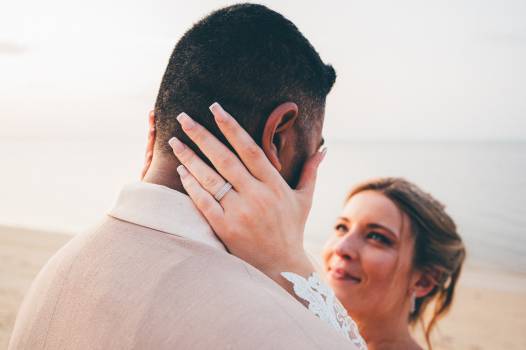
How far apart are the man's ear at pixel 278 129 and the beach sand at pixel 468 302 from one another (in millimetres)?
6802

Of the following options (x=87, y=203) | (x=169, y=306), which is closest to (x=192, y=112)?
(x=169, y=306)

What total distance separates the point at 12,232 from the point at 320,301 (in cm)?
1964

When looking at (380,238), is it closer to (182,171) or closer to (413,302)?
(413,302)

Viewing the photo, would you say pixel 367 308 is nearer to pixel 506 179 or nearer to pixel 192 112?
pixel 192 112

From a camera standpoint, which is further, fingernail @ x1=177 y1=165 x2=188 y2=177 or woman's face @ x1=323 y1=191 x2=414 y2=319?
woman's face @ x1=323 y1=191 x2=414 y2=319

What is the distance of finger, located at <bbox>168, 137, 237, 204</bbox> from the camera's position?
144 cm

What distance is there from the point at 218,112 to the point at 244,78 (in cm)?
14

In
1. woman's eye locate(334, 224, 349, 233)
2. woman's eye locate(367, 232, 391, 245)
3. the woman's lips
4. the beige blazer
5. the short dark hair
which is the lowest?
the woman's lips

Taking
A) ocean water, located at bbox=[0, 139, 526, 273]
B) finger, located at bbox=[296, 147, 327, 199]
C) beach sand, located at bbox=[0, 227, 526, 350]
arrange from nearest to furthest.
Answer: finger, located at bbox=[296, 147, 327, 199] < beach sand, located at bbox=[0, 227, 526, 350] < ocean water, located at bbox=[0, 139, 526, 273]

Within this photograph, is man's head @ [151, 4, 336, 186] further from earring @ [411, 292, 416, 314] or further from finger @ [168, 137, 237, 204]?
earring @ [411, 292, 416, 314]

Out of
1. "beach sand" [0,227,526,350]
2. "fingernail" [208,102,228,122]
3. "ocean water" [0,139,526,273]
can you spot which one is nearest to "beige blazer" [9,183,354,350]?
"fingernail" [208,102,228,122]

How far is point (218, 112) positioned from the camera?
4.66 feet

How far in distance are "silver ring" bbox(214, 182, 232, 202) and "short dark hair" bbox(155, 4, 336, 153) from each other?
16 cm

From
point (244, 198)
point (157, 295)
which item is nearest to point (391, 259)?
point (244, 198)
